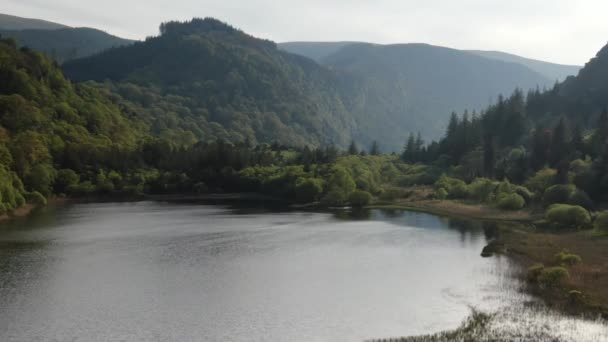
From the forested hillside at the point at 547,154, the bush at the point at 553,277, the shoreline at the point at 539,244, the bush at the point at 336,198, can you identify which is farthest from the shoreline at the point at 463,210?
the bush at the point at 553,277

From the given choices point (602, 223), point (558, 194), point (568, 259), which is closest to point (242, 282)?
point (568, 259)

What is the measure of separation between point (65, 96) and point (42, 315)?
15391cm

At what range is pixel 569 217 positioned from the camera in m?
97.6

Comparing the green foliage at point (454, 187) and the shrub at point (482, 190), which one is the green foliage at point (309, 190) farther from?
the shrub at point (482, 190)

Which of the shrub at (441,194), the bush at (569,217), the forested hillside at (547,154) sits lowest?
the shrub at (441,194)

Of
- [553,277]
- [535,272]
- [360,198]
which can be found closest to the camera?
[553,277]

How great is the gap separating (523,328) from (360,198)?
336 ft

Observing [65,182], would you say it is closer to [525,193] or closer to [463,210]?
[463,210]

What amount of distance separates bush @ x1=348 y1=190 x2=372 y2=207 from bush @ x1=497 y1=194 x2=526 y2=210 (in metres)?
35.2

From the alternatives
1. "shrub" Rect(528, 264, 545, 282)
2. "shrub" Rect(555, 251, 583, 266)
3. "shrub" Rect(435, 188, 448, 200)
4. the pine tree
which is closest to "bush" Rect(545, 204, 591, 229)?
"shrub" Rect(555, 251, 583, 266)

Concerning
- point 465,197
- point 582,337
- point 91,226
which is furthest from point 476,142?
point 582,337

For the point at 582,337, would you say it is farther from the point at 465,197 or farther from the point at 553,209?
the point at 465,197

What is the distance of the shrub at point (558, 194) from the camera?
4496 inches

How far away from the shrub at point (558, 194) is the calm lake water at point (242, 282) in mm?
20611
